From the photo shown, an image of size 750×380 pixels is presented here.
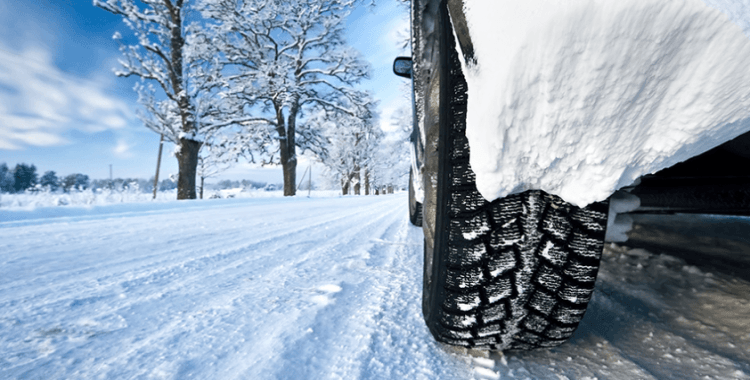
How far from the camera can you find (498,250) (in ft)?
2.06

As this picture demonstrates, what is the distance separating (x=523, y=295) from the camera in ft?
2.10

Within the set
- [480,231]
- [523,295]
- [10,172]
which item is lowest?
[523,295]

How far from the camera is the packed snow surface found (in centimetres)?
36

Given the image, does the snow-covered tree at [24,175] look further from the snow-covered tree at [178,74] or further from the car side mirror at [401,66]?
the car side mirror at [401,66]

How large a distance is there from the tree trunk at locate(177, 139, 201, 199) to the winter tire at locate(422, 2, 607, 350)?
864 cm

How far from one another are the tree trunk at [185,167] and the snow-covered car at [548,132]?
27.9 ft

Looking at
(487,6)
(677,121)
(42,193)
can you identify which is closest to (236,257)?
(487,6)

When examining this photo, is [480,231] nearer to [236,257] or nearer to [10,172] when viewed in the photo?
[236,257]

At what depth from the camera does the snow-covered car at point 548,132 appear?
14.9 inches

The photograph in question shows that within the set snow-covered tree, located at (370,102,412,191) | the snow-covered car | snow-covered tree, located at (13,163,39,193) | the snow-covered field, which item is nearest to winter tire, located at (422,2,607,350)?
the snow-covered car

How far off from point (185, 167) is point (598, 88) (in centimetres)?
899

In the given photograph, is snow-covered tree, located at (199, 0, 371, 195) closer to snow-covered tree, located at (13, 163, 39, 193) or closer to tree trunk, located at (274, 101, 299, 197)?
tree trunk, located at (274, 101, 299, 197)

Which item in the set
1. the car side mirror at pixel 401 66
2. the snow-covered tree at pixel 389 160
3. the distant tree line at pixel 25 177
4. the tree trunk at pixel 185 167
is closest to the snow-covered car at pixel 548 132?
the car side mirror at pixel 401 66

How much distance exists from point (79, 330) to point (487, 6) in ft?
3.83
